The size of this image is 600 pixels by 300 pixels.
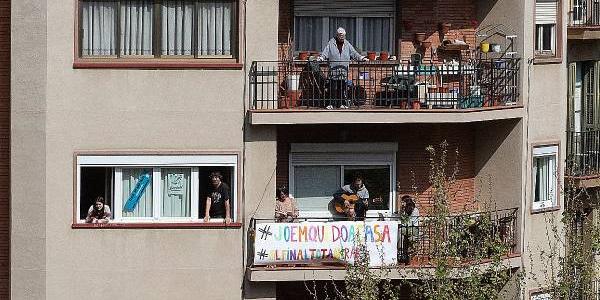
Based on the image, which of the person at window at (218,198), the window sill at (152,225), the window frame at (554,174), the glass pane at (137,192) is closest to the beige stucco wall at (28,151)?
the window sill at (152,225)

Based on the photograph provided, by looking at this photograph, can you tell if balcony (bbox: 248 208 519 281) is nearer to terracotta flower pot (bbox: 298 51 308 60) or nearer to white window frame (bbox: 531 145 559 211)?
white window frame (bbox: 531 145 559 211)

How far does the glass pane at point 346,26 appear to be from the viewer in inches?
1383

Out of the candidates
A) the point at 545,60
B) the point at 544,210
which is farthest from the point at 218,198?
the point at 545,60

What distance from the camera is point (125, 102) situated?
3278 centimetres

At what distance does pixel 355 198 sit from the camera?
34625mm

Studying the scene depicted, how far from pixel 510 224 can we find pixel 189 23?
309 inches

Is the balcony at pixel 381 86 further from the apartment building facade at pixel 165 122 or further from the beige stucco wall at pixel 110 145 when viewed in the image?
the beige stucco wall at pixel 110 145

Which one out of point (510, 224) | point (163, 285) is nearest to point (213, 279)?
point (163, 285)

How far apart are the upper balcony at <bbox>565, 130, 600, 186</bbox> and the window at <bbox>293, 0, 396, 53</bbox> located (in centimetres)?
653

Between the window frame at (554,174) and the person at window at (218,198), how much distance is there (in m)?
6.66

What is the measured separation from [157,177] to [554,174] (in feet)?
29.1

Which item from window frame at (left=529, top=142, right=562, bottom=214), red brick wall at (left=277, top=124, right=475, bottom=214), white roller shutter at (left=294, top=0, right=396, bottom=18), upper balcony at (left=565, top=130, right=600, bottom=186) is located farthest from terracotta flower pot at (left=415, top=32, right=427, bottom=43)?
upper balcony at (left=565, top=130, right=600, bottom=186)

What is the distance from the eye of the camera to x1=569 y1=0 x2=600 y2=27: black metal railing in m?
40.3

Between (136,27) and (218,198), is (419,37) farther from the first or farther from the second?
(136,27)
